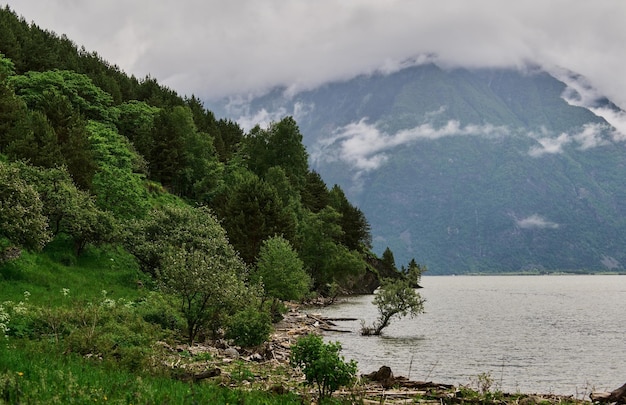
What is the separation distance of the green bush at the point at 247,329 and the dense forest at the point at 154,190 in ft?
5.46

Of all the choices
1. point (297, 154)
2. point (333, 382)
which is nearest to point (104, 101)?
point (297, 154)

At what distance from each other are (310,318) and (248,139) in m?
56.5

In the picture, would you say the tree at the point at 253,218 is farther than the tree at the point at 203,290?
Yes

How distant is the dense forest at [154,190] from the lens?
1501 inches

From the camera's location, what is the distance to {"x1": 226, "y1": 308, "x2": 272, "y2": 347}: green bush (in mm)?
35250

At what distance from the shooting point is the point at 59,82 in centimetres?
8475

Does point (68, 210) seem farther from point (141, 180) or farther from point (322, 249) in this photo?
point (322, 249)

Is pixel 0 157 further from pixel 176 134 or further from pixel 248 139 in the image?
pixel 248 139

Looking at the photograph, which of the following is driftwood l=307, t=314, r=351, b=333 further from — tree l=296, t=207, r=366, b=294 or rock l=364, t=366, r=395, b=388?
tree l=296, t=207, r=366, b=294

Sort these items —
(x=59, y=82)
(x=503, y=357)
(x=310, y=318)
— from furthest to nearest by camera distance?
(x=59, y=82)
(x=310, y=318)
(x=503, y=357)

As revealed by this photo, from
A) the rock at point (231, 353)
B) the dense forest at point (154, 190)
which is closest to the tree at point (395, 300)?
the dense forest at point (154, 190)

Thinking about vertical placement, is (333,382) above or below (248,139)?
below

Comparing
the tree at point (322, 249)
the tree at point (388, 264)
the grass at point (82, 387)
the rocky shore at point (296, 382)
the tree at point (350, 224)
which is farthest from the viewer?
the tree at point (388, 264)

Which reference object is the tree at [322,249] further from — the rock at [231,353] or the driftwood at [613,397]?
the driftwood at [613,397]
